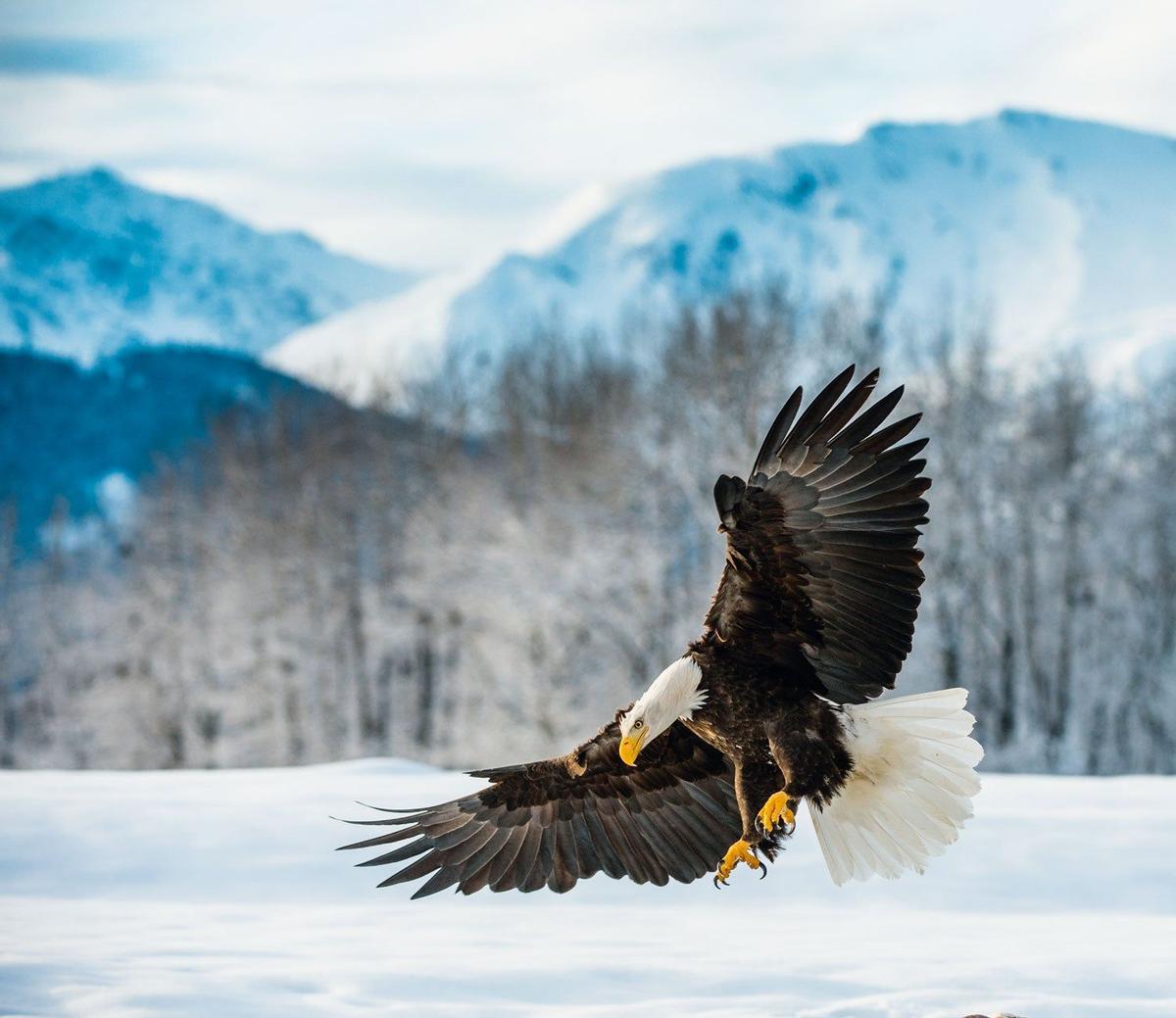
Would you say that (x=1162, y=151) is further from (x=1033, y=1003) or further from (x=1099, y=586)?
(x=1033, y=1003)

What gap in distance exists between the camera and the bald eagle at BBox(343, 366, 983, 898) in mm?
3242

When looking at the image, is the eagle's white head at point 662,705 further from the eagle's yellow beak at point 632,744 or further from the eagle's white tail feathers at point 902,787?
the eagle's white tail feathers at point 902,787

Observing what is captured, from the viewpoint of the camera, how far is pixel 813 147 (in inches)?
2901

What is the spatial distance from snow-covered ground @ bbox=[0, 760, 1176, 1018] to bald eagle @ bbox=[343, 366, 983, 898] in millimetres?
572

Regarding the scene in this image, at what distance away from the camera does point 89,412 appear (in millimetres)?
49469

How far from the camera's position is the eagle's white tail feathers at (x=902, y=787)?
3.46 metres

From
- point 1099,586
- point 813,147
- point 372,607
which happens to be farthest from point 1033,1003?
point 813,147

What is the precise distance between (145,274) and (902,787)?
11465cm

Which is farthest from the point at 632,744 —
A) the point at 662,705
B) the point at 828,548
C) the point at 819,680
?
the point at 828,548

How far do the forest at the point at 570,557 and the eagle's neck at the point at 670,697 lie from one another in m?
15.0

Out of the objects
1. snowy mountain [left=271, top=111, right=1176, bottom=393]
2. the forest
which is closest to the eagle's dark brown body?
the forest

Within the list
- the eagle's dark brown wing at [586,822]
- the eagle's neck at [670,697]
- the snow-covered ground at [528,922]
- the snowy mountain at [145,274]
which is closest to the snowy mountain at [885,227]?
the snowy mountain at [145,274]

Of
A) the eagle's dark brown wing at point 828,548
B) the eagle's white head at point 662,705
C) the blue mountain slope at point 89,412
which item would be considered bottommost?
the eagle's white head at point 662,705

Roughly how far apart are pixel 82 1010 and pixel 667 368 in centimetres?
1705
